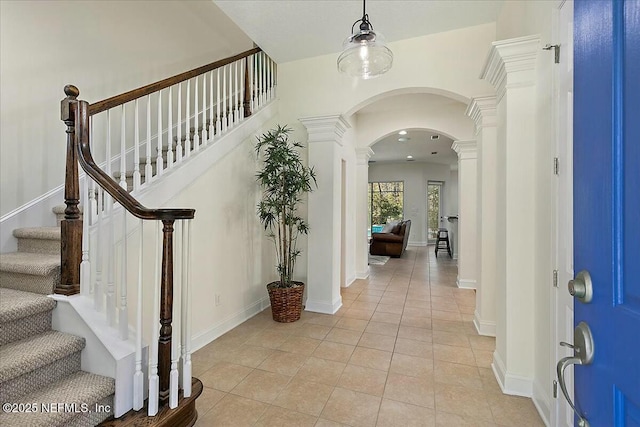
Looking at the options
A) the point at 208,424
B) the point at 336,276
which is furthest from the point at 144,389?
the point at 336,276

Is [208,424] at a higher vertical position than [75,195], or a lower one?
lower

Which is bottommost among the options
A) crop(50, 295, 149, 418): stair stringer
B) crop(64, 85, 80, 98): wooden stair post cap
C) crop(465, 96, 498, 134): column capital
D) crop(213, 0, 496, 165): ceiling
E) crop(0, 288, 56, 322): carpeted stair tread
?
crop(50, 295, 149, 418): stair stringer

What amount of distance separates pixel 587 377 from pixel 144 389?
6.38 ft

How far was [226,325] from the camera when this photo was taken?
3.03 m

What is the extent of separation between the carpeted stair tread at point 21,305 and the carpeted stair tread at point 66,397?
0.41m

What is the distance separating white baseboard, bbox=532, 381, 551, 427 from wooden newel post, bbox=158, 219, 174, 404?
2.16m

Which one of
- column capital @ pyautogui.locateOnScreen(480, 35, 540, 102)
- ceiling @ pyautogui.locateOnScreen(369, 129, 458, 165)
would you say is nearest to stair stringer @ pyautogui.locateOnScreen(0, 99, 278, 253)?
column capital @ pyautogui.locateOnScreen(480, 35, 540, 102)

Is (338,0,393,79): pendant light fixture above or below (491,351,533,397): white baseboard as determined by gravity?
above

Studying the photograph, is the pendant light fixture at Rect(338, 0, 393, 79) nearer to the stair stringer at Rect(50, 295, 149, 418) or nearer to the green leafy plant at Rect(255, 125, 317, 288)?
the green leafy plant at Rect(255, 125, 317, 288)

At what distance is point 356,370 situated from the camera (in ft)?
7.61

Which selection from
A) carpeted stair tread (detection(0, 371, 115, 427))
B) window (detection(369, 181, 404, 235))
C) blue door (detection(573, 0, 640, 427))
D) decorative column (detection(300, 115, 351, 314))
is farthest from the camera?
window (detection(369, 181, 404, 235))

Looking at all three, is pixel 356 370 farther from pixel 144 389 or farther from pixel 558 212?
pixel 558 212

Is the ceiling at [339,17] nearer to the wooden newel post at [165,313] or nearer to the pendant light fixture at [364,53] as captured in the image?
the pendant light fixture at [364,53]

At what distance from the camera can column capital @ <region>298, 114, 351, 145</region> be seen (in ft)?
11.5
